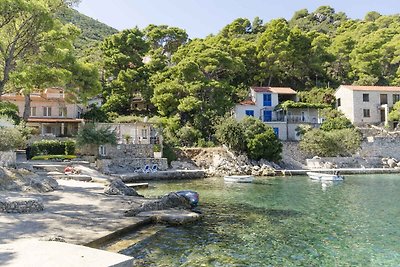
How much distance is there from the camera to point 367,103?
50531mm

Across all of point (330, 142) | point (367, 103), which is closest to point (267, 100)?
point (330, 142)

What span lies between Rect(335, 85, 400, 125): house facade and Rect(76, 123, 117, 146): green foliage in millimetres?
33312

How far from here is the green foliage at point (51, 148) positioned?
33.8m

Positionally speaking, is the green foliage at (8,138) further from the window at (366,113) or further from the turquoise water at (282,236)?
the window at (366,113)

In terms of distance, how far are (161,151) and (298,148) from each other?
16.5 m

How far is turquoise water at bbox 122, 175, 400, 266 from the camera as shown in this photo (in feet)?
30.5

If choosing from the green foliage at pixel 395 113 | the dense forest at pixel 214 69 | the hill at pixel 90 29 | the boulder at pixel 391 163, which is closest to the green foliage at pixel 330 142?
the boulder at pixel 391 163

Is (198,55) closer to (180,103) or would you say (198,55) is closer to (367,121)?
(180,103)

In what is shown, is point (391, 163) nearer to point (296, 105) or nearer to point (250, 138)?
Result: point (296, 105)

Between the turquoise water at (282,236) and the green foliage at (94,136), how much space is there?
53.8 ft

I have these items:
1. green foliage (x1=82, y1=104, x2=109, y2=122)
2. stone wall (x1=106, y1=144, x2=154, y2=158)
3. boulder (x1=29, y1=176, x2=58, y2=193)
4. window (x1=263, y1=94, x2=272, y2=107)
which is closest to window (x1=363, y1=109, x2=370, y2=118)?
window (x1=263, y1=94, x2=272, y2=107)

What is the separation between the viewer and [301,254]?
382 inches

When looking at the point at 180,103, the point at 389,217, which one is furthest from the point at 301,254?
the point at 180,103

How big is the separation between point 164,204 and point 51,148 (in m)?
23.2
